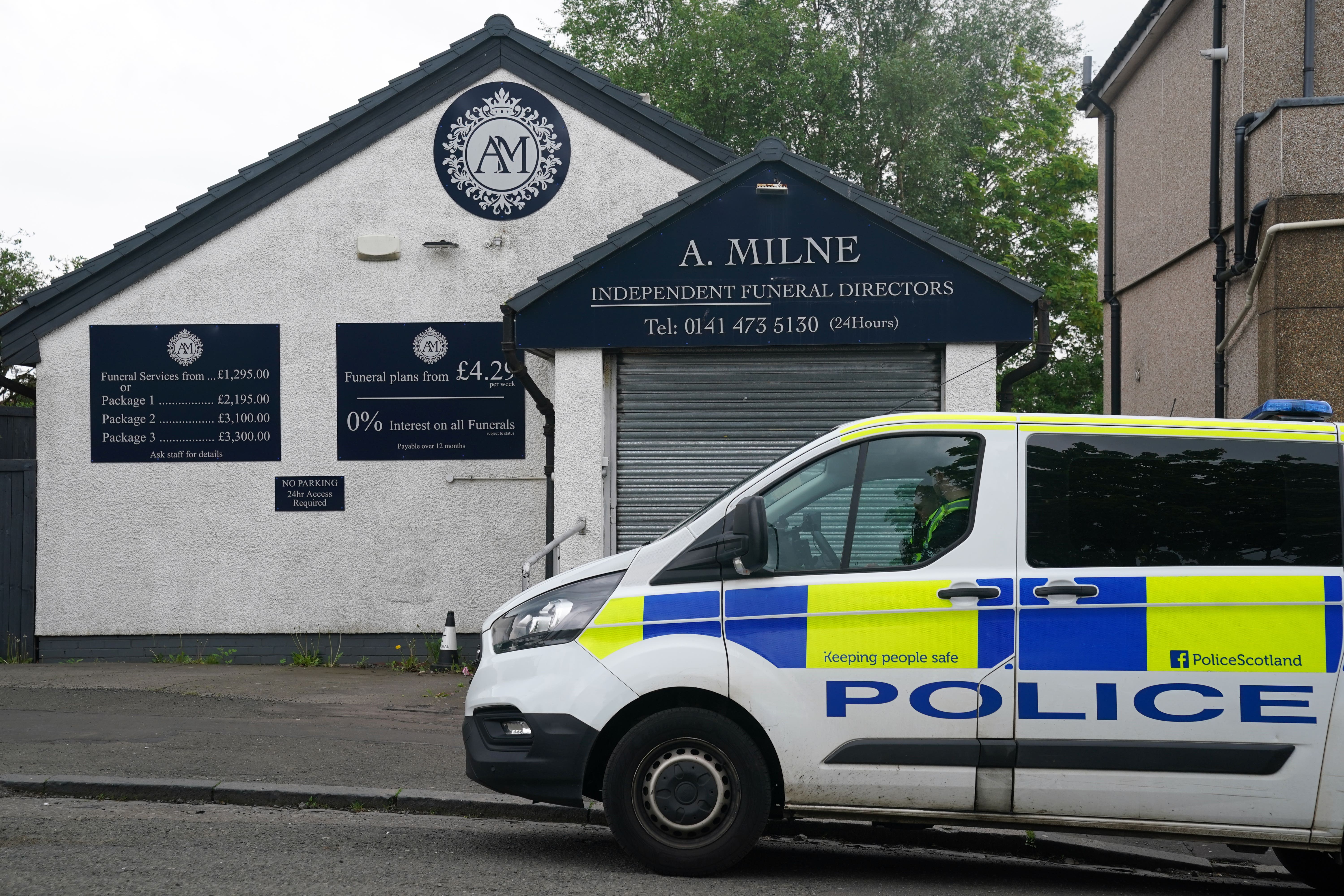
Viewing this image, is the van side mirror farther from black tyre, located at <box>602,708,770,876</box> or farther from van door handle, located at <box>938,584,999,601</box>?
van door handle, located at <box>938,584,999,601</box>

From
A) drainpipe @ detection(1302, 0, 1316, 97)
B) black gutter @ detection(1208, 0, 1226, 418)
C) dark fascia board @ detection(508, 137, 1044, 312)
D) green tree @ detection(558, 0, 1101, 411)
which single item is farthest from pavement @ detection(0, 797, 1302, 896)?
green tree @ detection(558, 0, 1101, 411)

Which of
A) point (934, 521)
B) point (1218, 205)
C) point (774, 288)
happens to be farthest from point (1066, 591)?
point (1218, 205)

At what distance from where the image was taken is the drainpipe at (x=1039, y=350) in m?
9.68

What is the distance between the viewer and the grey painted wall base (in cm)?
1134

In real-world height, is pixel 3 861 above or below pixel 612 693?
below

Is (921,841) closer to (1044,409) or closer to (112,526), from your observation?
(112,526)

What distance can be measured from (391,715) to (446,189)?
5.27 metres

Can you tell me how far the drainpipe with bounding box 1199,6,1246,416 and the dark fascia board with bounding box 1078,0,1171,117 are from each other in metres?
1.76

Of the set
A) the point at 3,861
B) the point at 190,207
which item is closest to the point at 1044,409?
the point at 190,207

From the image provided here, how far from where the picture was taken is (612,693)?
16.9 ft

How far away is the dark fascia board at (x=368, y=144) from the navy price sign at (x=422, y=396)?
62.4 inches

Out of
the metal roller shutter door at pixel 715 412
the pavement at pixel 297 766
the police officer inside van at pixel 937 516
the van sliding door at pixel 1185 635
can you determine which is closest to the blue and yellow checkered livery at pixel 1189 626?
the van sliding door at pixel 1185 635

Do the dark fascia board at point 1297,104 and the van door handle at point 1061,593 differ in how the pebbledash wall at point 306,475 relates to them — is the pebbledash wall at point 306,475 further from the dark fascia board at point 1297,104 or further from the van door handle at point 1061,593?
the van door handle at point 1061,593

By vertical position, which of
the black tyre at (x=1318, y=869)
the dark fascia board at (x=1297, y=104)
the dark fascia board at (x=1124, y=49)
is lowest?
the black tyre at (x=1318, y=869)
